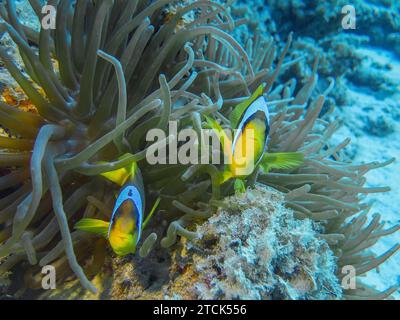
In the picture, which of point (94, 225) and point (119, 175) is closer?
point (94, 225)

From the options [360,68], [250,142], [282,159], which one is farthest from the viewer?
[360,68]

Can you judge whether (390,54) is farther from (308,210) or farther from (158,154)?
(158,154)

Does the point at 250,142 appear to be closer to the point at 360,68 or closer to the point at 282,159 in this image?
the point at 282,159

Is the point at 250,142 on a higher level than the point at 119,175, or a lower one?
higher

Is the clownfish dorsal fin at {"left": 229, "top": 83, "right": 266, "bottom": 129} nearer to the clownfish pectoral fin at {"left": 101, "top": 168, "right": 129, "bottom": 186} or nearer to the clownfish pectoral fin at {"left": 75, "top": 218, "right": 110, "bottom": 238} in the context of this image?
the clownfish pectoral fin at {"left": 101, "top": 168, "right": 129, "bottom": 186}

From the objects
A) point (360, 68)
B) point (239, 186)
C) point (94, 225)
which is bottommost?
point (94, 225)

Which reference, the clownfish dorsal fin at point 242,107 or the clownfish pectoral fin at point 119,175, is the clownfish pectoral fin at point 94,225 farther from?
the clownfish dorsal fin at point 242,107

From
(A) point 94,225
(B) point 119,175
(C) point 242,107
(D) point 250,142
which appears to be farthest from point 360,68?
(A) point 94,225

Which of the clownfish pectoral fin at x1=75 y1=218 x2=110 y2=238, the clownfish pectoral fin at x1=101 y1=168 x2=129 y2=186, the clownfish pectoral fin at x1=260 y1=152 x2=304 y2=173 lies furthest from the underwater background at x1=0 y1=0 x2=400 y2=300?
the clownfish pectoral fin at x1=75 y1=218 x2=110 y2=238

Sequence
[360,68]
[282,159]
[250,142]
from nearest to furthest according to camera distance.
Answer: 1. [250,142]
2. [282,159]
3. [360,68]

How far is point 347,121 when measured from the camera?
473cm

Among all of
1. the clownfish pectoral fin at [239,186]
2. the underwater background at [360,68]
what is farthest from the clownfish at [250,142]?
the underwater background at [360,68]

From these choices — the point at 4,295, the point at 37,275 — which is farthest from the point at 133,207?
the point at 4,295
